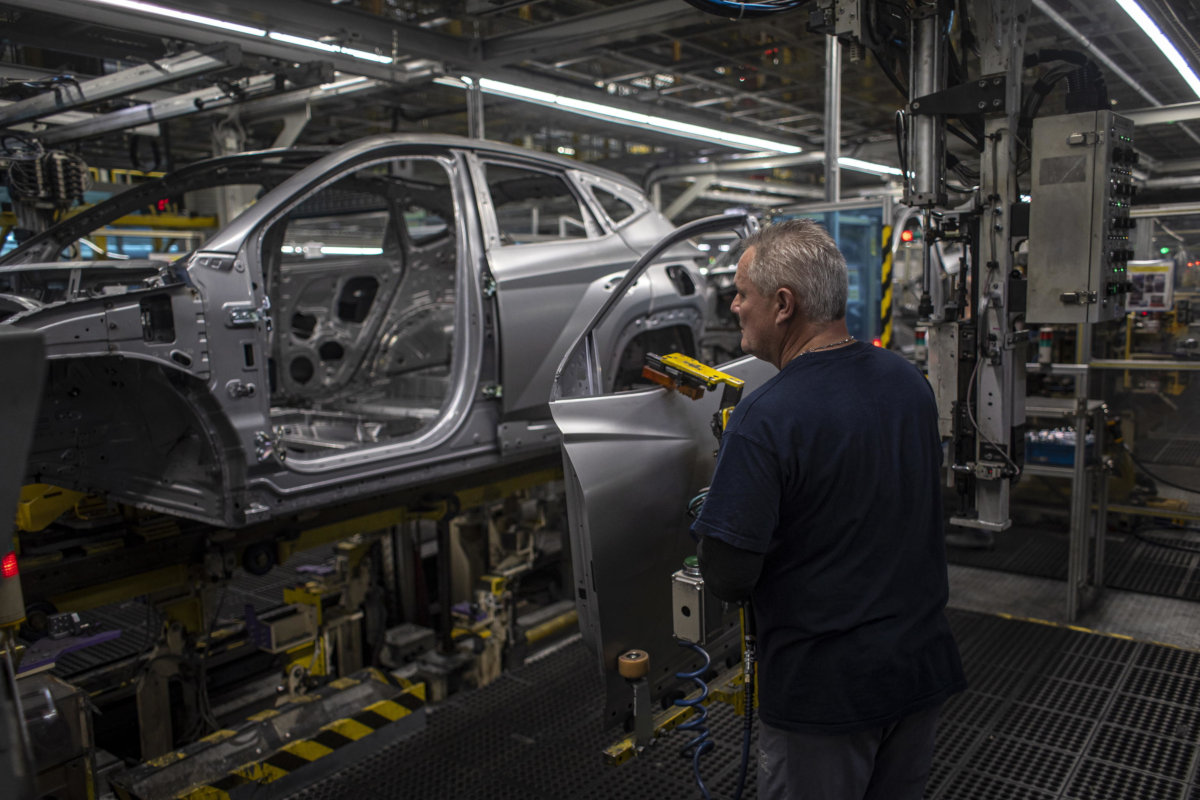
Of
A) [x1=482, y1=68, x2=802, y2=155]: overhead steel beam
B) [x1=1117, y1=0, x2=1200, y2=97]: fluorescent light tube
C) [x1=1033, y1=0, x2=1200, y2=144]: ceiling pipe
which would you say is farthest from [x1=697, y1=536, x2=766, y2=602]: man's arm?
[x1=482, y1=68, x2=802, y2=155]: overhead steel beam

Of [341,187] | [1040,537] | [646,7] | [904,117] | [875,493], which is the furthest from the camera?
[1040,537]

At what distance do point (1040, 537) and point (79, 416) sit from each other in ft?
20.4

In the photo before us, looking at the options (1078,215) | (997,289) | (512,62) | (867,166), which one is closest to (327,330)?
(512,62)

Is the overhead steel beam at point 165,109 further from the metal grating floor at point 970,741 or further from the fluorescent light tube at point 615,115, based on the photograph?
the metal grating floor at point 970,741

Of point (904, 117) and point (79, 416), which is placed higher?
point (904, 117)

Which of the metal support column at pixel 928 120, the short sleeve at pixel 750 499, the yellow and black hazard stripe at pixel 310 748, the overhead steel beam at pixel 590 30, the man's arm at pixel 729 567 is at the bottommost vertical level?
the yellow and black hazard stripe at pixel 310 748

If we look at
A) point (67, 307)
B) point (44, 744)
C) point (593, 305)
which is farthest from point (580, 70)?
point (44, 744)

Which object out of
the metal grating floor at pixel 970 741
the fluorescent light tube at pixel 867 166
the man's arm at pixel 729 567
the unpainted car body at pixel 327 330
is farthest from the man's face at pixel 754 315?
the fluorescent light tube at pixel 867 166

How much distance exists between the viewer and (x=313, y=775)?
349 cm

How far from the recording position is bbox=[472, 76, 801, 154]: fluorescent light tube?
21.4 feet

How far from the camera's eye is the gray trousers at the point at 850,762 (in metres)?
1.81

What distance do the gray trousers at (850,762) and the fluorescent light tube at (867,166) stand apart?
32.2 ft

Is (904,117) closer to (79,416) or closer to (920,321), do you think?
(920,321)

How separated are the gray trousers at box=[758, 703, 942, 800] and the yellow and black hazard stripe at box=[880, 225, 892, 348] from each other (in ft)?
16.8
